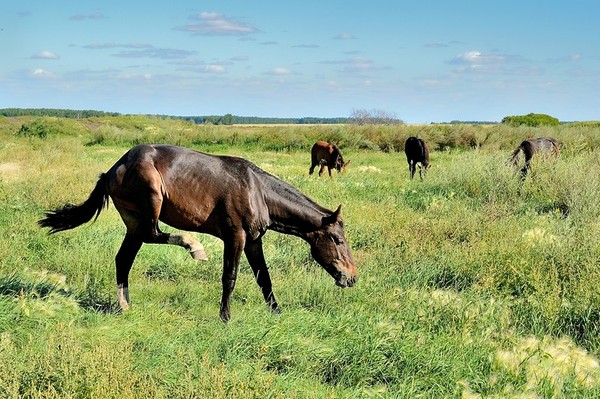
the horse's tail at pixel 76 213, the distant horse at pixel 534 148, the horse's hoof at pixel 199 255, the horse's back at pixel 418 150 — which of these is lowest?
the horse's hoof at pixel 199 255

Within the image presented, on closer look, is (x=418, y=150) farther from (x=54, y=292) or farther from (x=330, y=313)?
(x=54, y=292)

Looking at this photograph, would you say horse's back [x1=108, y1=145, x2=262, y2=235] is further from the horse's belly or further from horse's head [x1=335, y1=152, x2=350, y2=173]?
horse's head [x1=335, y1=152, x2=350, y2=173]

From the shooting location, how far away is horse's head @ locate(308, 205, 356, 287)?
22.0 ft

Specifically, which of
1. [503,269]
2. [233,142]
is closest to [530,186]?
[503,269]

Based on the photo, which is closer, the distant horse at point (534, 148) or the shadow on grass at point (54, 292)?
the shadow on grass at point (54, 292)

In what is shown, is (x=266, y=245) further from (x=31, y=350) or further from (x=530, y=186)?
(x=530, y=186)

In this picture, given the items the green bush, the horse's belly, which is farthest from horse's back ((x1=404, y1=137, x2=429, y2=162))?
the green bush

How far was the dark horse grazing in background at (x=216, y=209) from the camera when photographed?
6484mm

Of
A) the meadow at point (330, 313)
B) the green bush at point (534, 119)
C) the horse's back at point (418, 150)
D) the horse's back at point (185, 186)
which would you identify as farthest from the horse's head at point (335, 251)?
the green bush at point (534, 119)

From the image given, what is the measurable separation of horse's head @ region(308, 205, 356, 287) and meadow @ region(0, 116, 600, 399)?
0.33m

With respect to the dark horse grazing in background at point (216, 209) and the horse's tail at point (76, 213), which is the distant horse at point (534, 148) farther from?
the horse's tail at point (76, 213)

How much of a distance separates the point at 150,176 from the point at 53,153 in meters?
18.7

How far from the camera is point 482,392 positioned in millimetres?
4695

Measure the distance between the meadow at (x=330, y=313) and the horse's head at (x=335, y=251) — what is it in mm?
335
